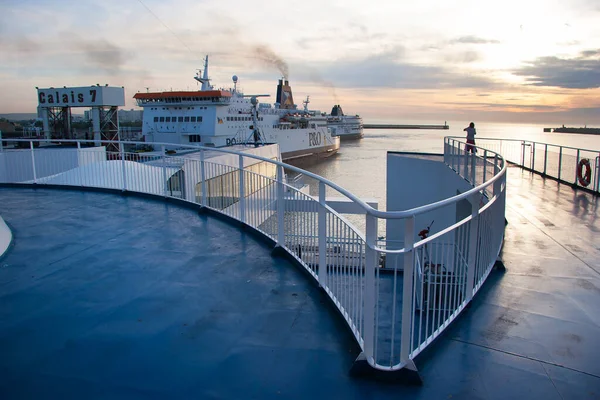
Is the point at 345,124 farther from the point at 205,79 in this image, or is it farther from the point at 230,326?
the point at 230,326

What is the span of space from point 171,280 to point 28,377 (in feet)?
6.00

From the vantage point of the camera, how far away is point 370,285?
2885 millimetres

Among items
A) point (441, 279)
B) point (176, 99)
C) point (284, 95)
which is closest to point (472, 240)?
point (441, 279)

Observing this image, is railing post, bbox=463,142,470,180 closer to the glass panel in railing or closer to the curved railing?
the curved railing

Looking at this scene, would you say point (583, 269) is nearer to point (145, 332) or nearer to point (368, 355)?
point (368, 355)

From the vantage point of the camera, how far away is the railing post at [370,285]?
280 centimetres

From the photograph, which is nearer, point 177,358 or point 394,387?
point 394,387

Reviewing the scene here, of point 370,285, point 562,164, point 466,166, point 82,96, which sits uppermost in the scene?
point 82,96

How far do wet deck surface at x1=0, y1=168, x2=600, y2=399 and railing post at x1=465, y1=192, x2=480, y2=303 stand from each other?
214 millimetres

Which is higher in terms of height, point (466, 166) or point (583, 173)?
point (466, 166)

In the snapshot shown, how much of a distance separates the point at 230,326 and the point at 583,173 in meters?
12.3

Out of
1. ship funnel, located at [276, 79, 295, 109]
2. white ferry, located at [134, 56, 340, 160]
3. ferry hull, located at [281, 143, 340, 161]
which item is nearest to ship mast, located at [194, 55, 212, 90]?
white ferry, located at [134, 56, 340, 160]

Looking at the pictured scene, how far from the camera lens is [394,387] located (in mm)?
2887

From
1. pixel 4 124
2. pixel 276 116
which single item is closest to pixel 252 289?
pixel 276 116
